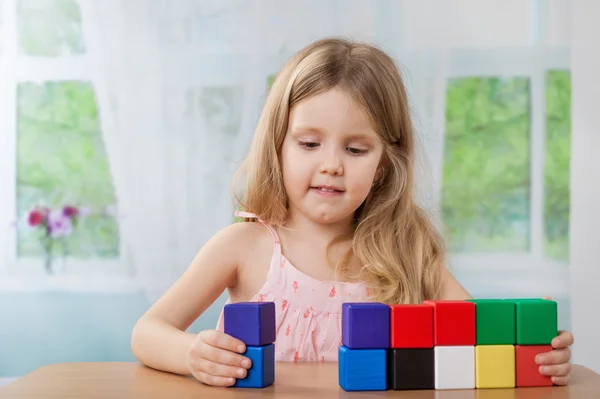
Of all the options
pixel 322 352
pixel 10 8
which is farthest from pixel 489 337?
pixel 10 8

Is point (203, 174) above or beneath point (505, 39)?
beneath

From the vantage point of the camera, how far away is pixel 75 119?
2883 mm

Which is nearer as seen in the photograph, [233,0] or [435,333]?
[435,333]

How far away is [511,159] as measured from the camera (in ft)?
9.32

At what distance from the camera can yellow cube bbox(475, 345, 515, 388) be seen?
1.02 meters

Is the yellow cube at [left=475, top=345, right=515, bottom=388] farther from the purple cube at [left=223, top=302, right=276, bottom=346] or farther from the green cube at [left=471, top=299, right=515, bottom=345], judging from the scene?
the purple cube at [left=223, top=302, right=276, bottom=346]

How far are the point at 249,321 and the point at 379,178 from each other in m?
0.69

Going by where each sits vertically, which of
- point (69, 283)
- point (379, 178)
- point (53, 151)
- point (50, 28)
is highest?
point (50, 28)

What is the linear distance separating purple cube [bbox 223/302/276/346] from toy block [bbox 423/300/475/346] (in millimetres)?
220

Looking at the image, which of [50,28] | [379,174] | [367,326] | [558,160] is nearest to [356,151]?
[379,174]

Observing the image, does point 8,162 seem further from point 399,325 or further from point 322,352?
point 399,325

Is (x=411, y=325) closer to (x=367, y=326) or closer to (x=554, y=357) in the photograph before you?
(x=367, y=326)

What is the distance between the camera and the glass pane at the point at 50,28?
2.91 metres

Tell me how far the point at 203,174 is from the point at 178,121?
0.72ft
